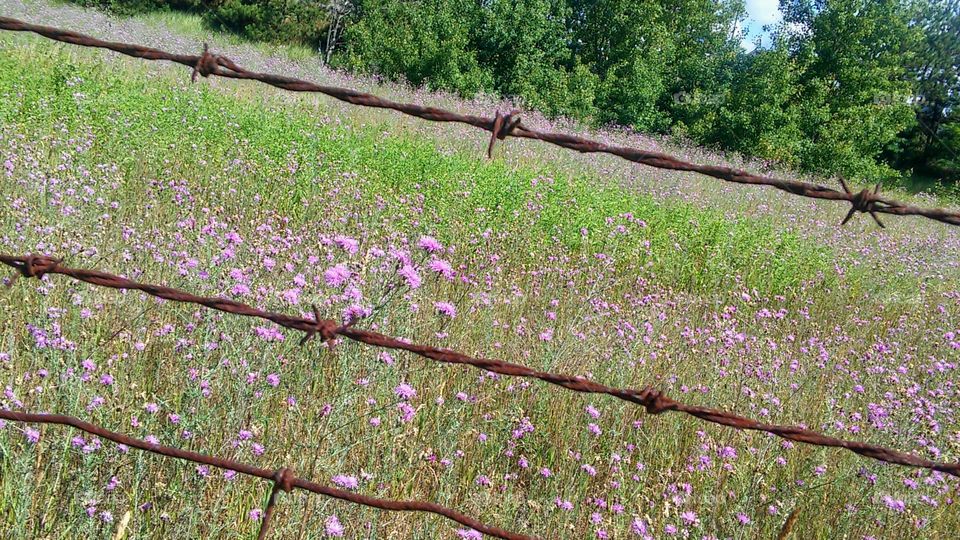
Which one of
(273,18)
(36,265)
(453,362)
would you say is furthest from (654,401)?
(273,18)

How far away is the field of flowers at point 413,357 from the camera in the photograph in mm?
Result: 2100

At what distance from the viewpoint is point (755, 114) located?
2152cm

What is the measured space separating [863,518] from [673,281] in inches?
118

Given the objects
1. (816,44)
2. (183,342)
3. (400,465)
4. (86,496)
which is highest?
(816,44)

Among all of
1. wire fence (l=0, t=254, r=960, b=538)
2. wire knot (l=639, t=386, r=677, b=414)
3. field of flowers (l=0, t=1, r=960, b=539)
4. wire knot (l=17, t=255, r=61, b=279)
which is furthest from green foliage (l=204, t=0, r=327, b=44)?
wire knot (l=639, t=386, r=677, b=414)

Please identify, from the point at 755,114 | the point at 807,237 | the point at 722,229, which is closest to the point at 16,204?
the point at 722,229

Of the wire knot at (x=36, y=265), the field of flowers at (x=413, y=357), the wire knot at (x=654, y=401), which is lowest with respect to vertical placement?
the field of flowers at (x=413, y=357)

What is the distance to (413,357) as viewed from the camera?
9.70 ft

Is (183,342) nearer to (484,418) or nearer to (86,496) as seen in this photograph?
(86,496)

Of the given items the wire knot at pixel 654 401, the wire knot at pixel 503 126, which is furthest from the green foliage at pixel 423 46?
the wire knot at pixel 654 401

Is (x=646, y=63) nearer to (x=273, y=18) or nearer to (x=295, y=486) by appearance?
(x=273, y=18)

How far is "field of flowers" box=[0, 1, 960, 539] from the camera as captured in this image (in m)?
2.10

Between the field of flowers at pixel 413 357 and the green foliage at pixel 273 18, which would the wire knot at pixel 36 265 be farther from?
the green foliage at pixel 273 18

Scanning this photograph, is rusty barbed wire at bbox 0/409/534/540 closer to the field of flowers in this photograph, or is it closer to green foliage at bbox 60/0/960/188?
the field of flowers
